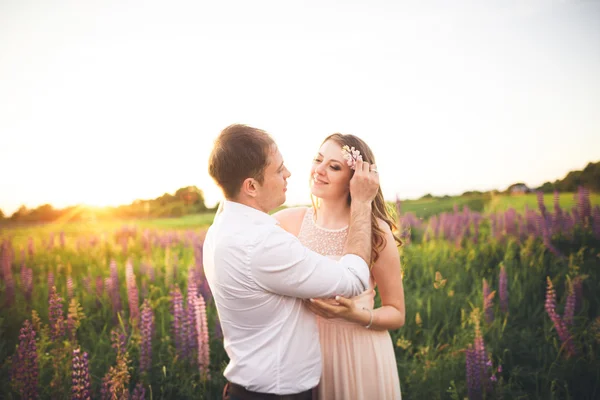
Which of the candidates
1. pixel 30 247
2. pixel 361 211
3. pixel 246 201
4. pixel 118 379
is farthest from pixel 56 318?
pixel 30 247

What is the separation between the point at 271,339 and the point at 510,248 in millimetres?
5507

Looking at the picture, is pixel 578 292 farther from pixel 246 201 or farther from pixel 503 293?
pixel 246 201

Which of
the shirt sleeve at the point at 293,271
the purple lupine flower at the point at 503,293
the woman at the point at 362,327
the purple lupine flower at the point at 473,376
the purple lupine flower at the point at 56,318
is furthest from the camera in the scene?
the purple lupine flower at the point at 503,293

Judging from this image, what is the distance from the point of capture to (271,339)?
212 centimetres

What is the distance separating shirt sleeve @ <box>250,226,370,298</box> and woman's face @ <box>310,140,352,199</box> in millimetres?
1174

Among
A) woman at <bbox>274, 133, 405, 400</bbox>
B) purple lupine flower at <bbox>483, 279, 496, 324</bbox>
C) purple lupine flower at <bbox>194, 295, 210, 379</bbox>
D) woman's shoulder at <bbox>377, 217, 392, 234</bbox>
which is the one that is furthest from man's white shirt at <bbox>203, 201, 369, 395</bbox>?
purple lupine flower at <bbox>483, 279, 496, 324</bbox>

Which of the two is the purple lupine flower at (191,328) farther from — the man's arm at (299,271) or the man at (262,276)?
the man's arm at (299,271)

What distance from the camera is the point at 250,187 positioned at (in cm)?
223

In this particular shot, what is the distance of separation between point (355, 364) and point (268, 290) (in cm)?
128

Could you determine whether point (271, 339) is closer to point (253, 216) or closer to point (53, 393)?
point (253, 216)

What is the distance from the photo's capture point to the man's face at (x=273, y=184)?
2260 millimetres

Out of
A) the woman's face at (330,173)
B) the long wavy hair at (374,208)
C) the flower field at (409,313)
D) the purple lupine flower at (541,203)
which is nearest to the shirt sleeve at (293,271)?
the long wavy hair at (374,208)

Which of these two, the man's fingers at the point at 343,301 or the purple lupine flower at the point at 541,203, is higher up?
the purple lupine flower at the point at 541,203

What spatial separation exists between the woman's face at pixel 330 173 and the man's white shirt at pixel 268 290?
1007 mm
